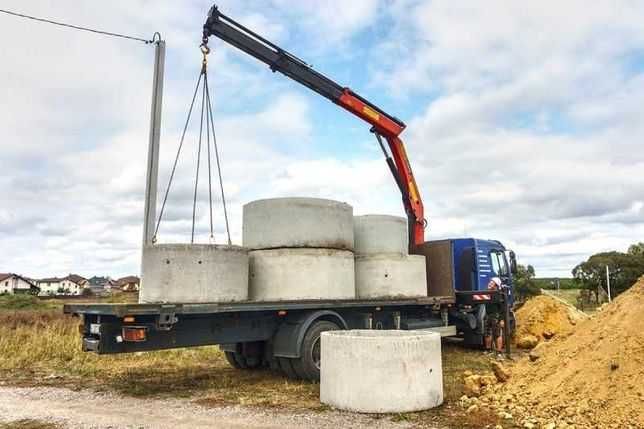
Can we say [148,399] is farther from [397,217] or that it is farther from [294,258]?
[397,217]

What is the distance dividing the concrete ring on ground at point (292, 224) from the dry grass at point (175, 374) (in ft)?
7.80

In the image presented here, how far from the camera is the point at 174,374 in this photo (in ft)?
33.7

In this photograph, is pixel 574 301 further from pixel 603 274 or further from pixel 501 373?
pixel 501 373

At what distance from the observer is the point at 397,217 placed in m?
11.4

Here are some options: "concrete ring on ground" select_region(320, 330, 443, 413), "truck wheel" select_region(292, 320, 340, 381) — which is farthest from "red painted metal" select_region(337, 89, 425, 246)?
"concrete ring on ground" select_region(320, 330, 443, 413)

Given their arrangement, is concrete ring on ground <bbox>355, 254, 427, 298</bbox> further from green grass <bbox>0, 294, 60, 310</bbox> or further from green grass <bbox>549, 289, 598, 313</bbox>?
green grass <bbox>0, 294, 60, 310</bbox>

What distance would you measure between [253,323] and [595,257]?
Result: 4400 centimetres

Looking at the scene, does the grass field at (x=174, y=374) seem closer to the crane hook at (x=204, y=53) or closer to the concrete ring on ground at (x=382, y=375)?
the concrete ring on ground at (x=382, y=375)

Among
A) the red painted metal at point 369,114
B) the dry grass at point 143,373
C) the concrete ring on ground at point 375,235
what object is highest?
the red painted metal at point 369,114

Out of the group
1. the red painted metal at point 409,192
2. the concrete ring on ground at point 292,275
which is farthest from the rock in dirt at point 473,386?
the red painted metal at point 409,192

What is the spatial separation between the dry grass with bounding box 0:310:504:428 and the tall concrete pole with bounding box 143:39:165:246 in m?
2.62

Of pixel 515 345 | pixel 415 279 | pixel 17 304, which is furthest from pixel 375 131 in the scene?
pixel 17 304

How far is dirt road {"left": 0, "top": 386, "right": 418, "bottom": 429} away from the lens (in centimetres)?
628

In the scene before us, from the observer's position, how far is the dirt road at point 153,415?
628 centimetres
